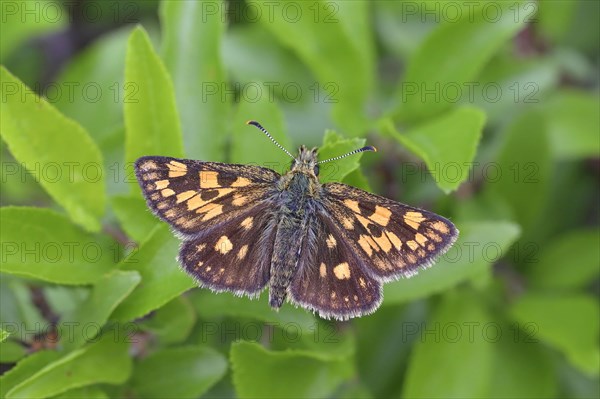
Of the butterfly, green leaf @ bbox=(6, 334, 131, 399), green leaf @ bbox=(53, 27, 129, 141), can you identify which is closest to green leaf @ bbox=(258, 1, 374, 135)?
the butterfly

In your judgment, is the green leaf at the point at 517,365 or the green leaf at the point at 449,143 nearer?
the green leaf at the point at 449,143

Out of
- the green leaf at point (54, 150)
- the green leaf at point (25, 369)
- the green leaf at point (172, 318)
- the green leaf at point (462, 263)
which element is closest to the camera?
the green leaf at point (25, 369)

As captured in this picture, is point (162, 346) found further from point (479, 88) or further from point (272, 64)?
point (479, 88)

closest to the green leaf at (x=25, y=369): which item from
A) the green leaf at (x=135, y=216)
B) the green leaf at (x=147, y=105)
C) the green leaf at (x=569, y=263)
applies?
the green leaf at (x=135, y=216)

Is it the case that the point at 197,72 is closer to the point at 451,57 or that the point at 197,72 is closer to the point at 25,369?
the point at 451,57

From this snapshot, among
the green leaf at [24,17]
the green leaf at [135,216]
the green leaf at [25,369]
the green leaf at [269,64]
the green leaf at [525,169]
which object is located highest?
the green leaf at [269,64]

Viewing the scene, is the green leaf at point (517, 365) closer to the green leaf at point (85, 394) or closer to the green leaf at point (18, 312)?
the green leaf at point (85, 394)

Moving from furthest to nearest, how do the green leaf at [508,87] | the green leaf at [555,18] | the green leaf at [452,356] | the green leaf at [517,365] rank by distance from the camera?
1. the green leaf at [555,18]
2. the green leaf at [508,87]
3. the green leaf at [517,365]
4. the green leaf at [452,356]
